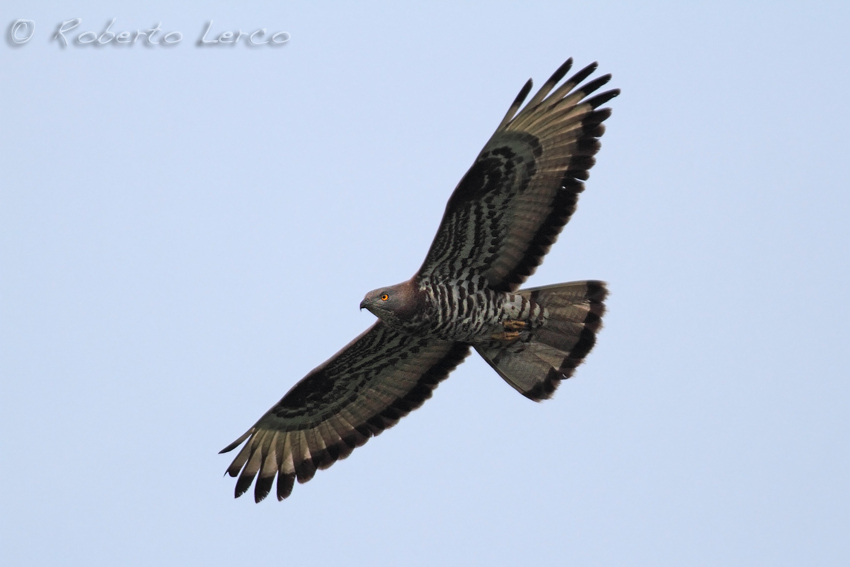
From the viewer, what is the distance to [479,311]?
42.7 feet

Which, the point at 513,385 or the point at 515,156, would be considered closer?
the point at 515,156

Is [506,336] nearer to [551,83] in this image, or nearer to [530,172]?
[530,172]

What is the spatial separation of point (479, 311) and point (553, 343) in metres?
1.00

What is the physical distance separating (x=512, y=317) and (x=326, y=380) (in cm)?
239

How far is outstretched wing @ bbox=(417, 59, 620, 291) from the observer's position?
12.6 m

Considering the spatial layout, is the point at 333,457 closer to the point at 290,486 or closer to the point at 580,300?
the point at 290,486

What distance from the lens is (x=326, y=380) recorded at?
46.1 ft

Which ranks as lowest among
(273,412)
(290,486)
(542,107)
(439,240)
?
(290,486)

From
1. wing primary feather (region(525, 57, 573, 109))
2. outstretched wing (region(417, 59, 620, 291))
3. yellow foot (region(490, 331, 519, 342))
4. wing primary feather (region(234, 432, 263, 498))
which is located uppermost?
wing primary feather (region(525, 57, 573, 109))

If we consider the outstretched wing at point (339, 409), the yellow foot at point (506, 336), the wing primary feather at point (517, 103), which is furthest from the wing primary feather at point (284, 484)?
the wing primary feather at point (517, 103)

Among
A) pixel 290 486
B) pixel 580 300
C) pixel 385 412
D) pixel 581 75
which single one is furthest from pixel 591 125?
pixel 290 486

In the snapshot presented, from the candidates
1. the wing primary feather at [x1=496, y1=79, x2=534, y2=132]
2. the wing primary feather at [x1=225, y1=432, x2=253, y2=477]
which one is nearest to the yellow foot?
the wing primary feather at [x1=496, y1=79, x2=534, y2=132]

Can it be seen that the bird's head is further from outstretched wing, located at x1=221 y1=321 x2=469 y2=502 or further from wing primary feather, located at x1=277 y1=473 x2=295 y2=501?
wing primary feather, located at x1=277 y1=473 x2=295 y2=501

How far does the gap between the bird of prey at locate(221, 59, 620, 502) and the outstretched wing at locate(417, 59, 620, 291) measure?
11mm
